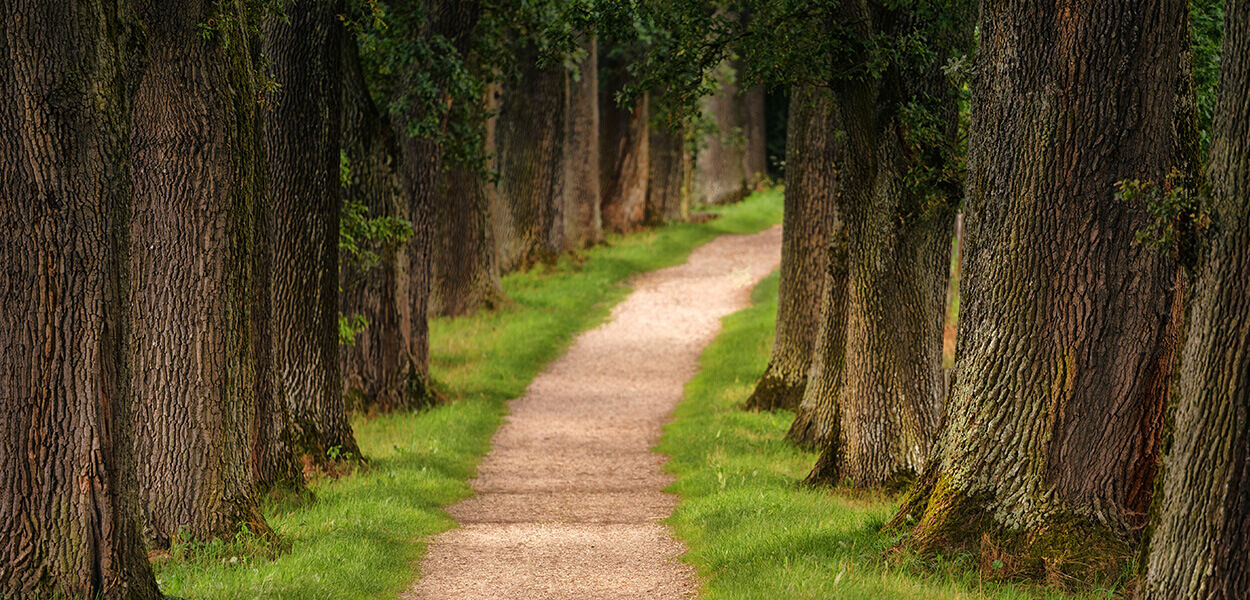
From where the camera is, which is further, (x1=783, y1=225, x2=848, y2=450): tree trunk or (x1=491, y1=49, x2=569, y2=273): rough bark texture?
(x1=491, y1=49, x2=569, y2=273): rough bark texture

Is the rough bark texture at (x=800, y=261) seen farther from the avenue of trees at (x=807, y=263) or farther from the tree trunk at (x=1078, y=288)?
the tree trunk at (x=1078, y=288)

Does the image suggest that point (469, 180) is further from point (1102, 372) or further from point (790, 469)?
point (1102, 372)

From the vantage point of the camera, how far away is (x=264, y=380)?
10.6 metres

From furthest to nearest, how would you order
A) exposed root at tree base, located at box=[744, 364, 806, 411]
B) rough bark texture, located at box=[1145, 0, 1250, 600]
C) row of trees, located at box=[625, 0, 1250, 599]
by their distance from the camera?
exposed root at tree base, located at box=[744, 364, 806, 411], row of trees, located at box=[625, 0, 1250, 599], rough bark texture, located at box=[1145, 0, 1250, 600]

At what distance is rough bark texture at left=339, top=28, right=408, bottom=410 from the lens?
14078 mm

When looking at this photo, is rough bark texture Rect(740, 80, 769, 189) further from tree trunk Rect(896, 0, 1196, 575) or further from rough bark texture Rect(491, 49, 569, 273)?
tree trunk Rect(896, 0, 1196, 575)

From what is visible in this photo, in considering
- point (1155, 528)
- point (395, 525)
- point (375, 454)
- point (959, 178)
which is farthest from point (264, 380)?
point (1155, 528)

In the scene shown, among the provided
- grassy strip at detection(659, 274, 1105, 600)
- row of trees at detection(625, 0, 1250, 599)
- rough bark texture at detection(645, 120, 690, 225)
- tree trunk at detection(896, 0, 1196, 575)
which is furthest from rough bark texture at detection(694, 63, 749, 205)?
tree trunk at detection(896, 0, 1196, 575)

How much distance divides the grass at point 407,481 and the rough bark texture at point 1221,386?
4626 millimetres

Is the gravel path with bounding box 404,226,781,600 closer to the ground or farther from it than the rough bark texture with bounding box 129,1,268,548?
closer to the ground

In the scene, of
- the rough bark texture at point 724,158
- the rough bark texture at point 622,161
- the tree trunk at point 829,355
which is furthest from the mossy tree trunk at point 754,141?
the tree trunk at point 829,355

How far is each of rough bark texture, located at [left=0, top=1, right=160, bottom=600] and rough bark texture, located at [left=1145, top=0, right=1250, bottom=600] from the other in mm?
4851

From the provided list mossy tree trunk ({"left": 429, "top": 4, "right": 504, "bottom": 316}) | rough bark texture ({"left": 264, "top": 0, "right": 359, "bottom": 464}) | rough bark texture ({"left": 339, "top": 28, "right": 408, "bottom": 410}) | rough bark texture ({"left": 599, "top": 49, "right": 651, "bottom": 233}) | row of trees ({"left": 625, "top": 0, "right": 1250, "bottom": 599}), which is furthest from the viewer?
rough bark texture ({"left": 599, "top": 49, "right": 651, "bottom": 233})

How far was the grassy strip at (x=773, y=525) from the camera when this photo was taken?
24.6 ft
